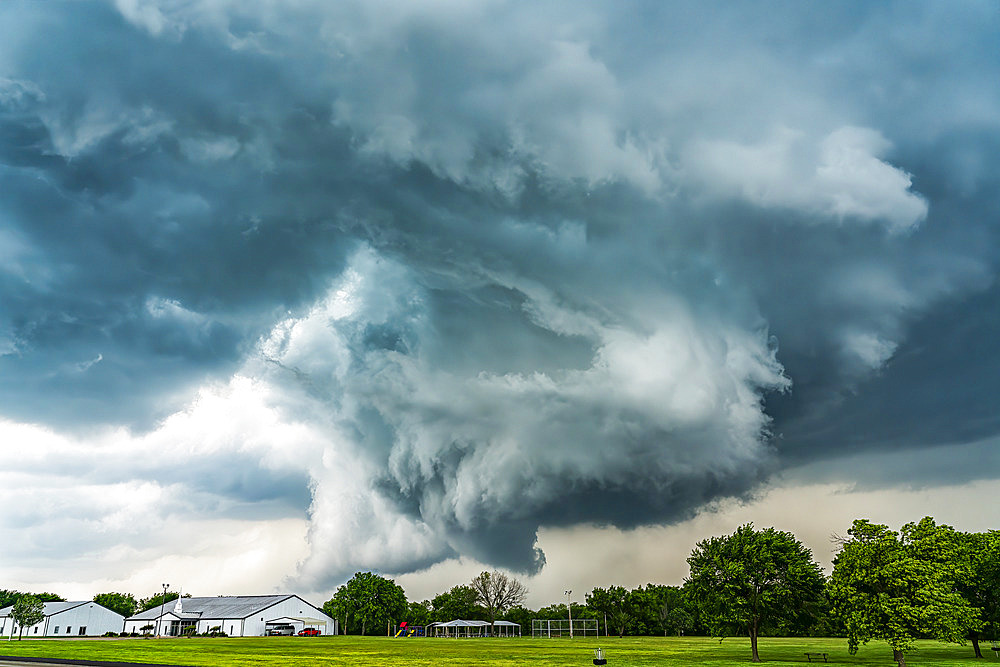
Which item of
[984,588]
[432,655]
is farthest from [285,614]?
[984,588]

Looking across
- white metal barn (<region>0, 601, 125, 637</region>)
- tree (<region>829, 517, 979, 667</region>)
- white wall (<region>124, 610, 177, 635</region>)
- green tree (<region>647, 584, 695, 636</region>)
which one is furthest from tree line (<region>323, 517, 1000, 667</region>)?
white metal barn (<region>0, 601, 125, 637</region>)

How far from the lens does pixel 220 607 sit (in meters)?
168

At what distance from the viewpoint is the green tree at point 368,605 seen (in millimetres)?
178250

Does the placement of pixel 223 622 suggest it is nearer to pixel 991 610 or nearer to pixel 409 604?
pixel 409 604

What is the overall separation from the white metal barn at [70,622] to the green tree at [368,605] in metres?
54.5

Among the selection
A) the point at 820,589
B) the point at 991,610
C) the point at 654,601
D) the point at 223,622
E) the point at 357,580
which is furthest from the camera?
the point at 357,580

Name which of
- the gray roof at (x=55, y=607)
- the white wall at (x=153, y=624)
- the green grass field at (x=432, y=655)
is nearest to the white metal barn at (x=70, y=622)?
the gray roof at (x=55, y=607)

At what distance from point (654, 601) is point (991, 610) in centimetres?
12054

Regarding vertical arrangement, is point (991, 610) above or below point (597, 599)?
above

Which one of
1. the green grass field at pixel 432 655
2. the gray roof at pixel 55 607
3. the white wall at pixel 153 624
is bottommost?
the white wall at pixel 153 624

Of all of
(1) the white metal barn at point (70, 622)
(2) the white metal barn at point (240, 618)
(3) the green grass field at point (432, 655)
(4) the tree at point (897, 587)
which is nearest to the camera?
(4) the tree at point (897, 587)

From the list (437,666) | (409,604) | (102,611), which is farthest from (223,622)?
(437,666)

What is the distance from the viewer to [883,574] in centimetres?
4578

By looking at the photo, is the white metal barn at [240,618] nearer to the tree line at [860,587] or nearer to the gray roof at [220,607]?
the gray roof at [220,607]
